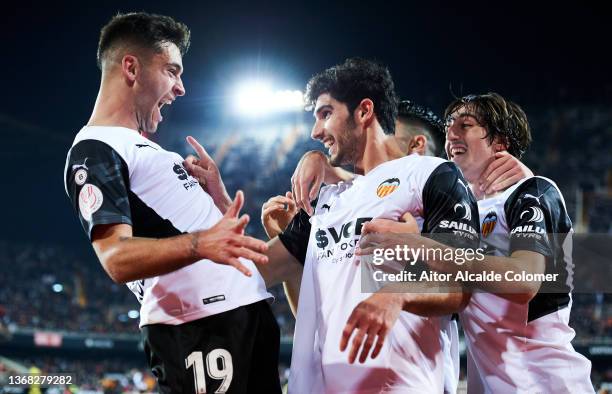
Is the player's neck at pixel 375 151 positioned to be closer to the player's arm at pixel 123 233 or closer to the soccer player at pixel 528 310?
the soccer player at pixel 528 310

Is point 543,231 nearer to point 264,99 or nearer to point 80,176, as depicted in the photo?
point 80,176

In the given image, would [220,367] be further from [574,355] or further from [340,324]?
[574,355]

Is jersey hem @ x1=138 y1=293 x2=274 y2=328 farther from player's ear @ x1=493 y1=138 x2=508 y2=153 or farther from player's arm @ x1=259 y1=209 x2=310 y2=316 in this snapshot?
player's ear @ x1=493 y1=138 x2=508 y2=153

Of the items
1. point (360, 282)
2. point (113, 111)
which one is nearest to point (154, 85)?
point (113, 111)

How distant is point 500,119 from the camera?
461 centimetres

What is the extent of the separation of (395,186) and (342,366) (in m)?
0.96

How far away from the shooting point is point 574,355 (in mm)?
3801

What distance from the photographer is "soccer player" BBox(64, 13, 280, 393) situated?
2.73m

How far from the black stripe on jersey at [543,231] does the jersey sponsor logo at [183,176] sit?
6.03ft

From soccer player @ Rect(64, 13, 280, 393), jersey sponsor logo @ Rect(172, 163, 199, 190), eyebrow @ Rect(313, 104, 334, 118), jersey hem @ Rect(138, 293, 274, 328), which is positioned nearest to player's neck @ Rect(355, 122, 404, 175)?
eyebrow @ Rect(313, 104, 334, 118)

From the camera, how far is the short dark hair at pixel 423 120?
16.2 feet

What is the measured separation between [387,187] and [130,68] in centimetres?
157

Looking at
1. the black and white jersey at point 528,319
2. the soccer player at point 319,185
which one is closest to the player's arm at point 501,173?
the soccer player at point 319,185

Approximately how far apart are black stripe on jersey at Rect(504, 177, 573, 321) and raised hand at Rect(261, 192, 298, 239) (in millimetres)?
1369
